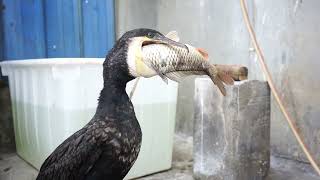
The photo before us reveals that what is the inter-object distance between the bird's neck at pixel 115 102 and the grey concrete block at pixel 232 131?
28.5 inches

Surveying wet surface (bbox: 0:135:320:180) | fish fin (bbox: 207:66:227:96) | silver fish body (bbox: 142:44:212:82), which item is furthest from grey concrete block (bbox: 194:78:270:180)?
silver fish body (bbox: 142:44:212:82)

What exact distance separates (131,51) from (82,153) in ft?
1.00

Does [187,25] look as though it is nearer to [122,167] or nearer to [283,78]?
[283,78]

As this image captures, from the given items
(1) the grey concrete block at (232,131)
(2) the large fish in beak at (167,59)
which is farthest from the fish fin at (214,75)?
(1) the grey concrete block at (232,131)

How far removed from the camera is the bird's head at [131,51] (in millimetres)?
870

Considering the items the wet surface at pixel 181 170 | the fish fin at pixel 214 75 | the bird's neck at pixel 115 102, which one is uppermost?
the fish fin at pixel 214 75

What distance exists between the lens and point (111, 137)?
3.04 feet

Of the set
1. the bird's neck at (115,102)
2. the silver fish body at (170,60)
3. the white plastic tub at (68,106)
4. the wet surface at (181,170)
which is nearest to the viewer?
the silver fish body at (170,60)

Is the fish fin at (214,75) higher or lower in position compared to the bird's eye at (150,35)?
lower

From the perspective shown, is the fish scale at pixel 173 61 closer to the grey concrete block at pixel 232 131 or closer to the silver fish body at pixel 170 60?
the silver fish body at pixel 170 60

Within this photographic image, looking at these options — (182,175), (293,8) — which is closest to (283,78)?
(293,8)

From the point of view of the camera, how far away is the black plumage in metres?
0.93

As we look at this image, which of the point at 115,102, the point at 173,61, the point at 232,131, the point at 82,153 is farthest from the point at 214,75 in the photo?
the point at 232,131

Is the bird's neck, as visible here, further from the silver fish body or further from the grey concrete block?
the grey concrete block
